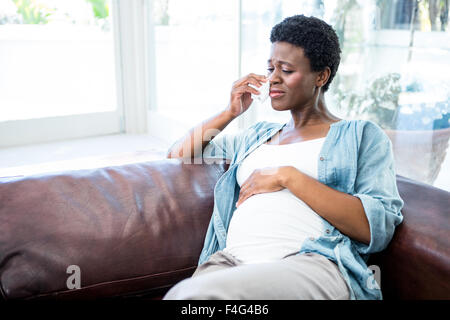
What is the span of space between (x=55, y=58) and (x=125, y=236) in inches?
113

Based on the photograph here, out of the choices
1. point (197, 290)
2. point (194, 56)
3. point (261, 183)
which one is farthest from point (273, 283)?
point (194, 56)

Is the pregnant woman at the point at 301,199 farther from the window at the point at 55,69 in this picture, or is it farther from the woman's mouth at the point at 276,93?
the window at the point at 55,69

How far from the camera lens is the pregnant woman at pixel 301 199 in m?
0.99

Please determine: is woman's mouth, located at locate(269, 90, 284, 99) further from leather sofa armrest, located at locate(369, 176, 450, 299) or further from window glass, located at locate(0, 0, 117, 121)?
window glass, located at locate(0, 0, 117, 121)

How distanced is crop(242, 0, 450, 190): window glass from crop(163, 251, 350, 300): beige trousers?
45.8 inches

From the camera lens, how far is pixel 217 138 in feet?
5.23

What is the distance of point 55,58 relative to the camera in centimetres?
366

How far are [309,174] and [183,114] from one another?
2.53 m

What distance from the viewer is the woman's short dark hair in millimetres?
1311

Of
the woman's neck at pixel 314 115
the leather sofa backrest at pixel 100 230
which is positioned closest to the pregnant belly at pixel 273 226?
the leather sofa backrest at pixel 100 230

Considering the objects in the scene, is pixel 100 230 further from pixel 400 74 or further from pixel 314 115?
pixel 400 74

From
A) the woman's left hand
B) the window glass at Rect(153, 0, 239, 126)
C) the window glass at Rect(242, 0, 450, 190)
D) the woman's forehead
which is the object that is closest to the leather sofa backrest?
the woman's left hand
